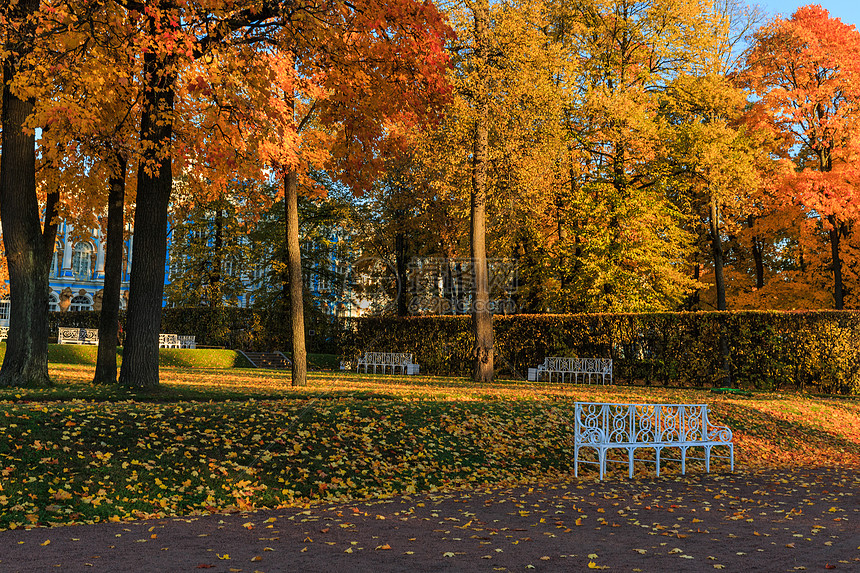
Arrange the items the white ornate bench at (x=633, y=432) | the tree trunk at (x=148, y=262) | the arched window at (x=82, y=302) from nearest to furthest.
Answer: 1. the white ornate bench at (x=633, y=432)
2. the tree trunk at (x=148, y=262)
3. the arched window at (x=82, y=302)

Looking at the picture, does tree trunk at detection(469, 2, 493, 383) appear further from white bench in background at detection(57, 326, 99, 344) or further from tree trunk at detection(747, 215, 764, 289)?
white bench in background at detection(57, 326, 99, 344)

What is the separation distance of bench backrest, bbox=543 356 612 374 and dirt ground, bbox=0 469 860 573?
1409 cm

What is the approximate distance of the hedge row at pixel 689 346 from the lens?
18.8 metres

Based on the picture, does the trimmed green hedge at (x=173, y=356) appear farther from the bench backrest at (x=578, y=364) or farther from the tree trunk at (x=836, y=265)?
the tree trunk at (x=836, y=265)

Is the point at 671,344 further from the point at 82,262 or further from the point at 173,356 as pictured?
the point at 82,262

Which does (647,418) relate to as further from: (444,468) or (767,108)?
(767,108)

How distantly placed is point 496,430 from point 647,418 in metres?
2.38

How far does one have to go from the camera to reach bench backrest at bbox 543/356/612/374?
22031 mm

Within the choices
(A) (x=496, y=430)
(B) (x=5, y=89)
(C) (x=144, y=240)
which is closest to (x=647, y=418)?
(A) (x=496, y=430)

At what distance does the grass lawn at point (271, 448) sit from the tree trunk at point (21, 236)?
40.4 inches

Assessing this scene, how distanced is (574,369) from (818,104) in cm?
1282

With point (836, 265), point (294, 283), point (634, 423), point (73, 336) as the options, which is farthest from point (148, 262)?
point (73, 336)

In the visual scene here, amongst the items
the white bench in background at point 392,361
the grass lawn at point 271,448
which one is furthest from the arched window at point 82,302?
the grass lawn at point 271,448

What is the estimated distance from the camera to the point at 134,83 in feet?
42.2
